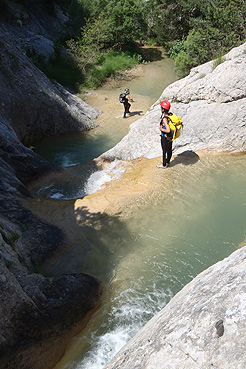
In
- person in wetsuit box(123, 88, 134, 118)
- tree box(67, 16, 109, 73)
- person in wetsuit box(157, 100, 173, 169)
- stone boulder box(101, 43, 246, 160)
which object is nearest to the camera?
person in wetsuit box(157, 100, 173, 169)

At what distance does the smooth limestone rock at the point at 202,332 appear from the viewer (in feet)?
8.40

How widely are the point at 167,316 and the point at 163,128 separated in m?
5.79

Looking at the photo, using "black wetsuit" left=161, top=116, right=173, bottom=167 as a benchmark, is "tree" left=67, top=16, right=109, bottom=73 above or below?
above

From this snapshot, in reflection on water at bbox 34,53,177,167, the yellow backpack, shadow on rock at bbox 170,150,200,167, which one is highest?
reflection on water at bbox 34,53,177,167

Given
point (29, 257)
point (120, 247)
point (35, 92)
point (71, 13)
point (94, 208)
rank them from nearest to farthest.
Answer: point (29, 257)
point (120, 247)
point (94, 208)
point (35, 92)
point (71, 13)

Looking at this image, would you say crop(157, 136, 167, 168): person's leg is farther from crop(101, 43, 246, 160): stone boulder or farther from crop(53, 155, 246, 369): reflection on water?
crop(101, 43, 246, 160): stone boulder

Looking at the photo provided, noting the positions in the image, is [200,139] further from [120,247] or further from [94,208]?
[120,247]

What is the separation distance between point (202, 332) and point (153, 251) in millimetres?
3497

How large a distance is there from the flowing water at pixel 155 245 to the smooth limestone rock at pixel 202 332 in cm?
156

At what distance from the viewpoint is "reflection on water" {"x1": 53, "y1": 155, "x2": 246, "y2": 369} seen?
15.8 feet

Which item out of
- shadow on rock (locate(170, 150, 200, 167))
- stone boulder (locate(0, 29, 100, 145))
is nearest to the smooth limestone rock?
shadow on rock (locate(170, 150, 200, 167))

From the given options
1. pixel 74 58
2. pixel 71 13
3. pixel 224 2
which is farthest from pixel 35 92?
pixel 71 13

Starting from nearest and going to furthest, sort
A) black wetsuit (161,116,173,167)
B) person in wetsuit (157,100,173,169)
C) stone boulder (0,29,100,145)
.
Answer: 1. person in wetsuit (157,100,173,169)
2. black wetsuit (161,116,173,167)
3. stone boulder (0,29,100,145)

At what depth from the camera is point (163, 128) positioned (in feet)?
27.3
